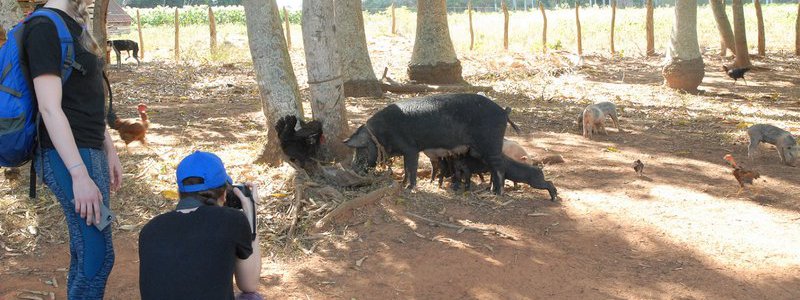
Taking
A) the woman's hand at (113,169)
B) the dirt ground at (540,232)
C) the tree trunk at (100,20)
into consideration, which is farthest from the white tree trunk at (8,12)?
the tree trunk at (100,20)

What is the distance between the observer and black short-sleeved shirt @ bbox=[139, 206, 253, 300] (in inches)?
115

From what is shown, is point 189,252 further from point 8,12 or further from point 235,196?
point 8,12

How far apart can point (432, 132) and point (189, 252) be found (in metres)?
4.44

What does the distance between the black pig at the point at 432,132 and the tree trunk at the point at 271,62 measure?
2.71 ft

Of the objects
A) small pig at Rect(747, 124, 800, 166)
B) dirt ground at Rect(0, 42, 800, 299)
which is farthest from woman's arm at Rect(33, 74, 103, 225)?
small pig at Rect(747, 124, 800, 166)

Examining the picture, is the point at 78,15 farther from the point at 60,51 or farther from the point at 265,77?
the point at 265,77

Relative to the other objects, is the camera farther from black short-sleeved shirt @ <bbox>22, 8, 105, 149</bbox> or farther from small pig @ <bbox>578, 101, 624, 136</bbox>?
small pig @ <bbox>578, 101, 624, 136</bbox>

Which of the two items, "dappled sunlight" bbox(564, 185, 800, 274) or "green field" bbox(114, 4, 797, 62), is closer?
"dappled sunlight" bbox(564, 185, 800, 274)

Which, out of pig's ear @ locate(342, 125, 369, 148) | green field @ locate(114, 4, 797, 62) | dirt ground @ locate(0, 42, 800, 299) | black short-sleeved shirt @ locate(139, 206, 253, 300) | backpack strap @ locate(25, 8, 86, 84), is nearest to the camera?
black short-sleeved shirt @ locate(139, 206, 253, 300)

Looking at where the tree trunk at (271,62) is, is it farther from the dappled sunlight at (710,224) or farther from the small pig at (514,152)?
the dappled sunlight at (710,224)

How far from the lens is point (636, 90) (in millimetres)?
15102

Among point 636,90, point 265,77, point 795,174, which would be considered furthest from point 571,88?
point 265,77

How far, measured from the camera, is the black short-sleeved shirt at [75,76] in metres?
3.02

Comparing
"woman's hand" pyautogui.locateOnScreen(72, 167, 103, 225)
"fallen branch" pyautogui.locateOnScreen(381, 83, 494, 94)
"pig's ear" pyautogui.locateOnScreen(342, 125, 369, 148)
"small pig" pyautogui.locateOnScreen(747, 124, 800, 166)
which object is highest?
"woman's hand" pyautogui.locateOnScreen(72, 167, 103, 225)
